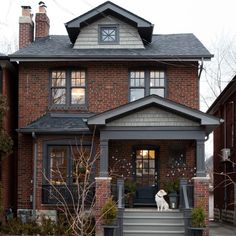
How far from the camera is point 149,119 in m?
18.5

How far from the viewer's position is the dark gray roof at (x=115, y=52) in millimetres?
21375

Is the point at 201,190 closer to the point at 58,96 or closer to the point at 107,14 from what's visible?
the point at 58,96

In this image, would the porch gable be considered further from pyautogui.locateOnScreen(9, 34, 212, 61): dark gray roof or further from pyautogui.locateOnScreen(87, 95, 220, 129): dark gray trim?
pyautogui.locateOnScreen(9, 34, 212, 61): dark gray roof

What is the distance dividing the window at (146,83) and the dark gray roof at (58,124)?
7.01ft

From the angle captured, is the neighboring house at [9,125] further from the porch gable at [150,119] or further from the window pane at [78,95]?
the porch gable at [150,119]

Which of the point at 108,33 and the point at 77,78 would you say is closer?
the point at 77,78

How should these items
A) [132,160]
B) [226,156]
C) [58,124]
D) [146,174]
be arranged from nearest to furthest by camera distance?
1. [58,124]
2. [132,160]
3. [146,174]
4. [226,156]

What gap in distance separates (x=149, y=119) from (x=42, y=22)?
332 inches

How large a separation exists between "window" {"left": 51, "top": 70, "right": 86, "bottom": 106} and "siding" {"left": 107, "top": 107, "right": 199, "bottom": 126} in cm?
392

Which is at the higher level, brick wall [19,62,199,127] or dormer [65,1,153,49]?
dormer [65,1,153,49]

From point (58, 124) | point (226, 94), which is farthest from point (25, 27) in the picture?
point (226, 94)

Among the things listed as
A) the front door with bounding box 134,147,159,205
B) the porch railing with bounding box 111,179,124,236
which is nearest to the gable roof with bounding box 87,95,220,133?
the porch railing with bounding box 111,179,124,236

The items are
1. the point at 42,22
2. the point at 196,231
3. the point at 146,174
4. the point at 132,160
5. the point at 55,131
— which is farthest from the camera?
the point at 42,22

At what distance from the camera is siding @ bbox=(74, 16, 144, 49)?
74.1ft
